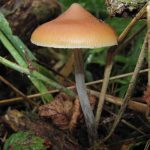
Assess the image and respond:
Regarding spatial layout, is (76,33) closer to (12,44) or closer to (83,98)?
(83,98)

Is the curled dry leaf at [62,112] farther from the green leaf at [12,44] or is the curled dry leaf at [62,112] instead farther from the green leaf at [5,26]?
the green leaf at [5,26]

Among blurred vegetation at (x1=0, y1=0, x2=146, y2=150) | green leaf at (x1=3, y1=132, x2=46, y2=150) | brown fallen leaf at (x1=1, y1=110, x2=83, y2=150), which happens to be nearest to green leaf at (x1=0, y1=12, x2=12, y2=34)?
blurred vegetation at (x1=0, y1=0, x2=146, y2=150)

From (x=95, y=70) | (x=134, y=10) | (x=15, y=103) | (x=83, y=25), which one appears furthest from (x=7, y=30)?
(x=95, y=70)

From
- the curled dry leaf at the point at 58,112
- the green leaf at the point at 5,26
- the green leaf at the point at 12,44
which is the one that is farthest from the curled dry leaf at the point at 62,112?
the green leaf at the point at 5,26

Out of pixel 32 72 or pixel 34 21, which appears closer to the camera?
pixel 32 72

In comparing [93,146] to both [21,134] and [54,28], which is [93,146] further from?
[54,28]

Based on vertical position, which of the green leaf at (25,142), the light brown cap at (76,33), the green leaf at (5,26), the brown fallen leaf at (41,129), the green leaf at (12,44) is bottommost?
the brown fallen leaf at (41,129)
